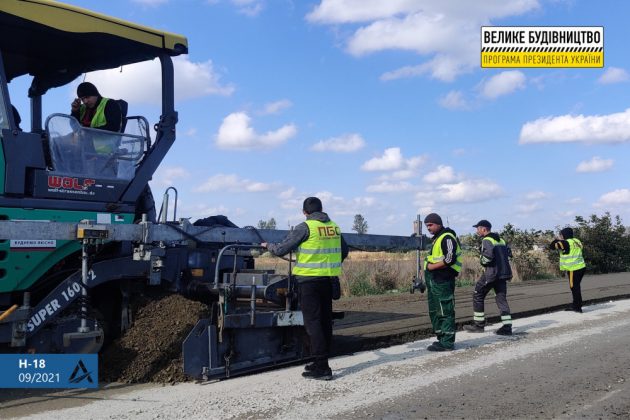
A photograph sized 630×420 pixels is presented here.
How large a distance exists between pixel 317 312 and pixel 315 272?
16.4 inches

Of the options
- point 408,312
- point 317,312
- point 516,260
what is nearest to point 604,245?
point 516,260

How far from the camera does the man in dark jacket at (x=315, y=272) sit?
21.2ft

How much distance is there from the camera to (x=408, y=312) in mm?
11961

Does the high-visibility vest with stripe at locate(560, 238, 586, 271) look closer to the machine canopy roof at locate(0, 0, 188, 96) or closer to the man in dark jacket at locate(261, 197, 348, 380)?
the man in dark jacket at locate(261, 197, 348, 380)

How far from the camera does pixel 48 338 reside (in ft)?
18.6

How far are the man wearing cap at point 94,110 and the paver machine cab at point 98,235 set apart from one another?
0.15 metres

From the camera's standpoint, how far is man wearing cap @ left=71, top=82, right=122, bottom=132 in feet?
21.2

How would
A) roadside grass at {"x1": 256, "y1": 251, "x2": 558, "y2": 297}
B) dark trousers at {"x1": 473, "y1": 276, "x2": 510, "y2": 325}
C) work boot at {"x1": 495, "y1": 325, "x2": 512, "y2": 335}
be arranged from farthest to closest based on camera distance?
roadside grass at {"x1": 256, "y1": 251, "x2": 558, "y2": 297} < dark trousers at {"x1": 473, "y1": 276, "x2": 510, "y2": 325} < work boot at {"x1": 495, "y1": 325, "x2": 512, "y2": 335}

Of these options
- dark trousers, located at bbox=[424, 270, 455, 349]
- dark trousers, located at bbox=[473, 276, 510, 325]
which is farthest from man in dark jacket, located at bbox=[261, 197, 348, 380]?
dark trousers, located at bbox=[473, 276, 510, 325]

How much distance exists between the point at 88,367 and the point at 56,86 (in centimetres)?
349

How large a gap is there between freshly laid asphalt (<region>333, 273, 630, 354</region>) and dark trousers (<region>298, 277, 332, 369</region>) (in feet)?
4.57

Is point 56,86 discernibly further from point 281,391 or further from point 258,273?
point 281,391

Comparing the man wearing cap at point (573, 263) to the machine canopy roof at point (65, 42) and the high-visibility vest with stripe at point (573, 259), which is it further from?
the machine canopy roof at point (65, 42)

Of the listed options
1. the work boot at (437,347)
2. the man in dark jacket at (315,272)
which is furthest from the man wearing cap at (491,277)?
the man in dark jacket at (315,272)
